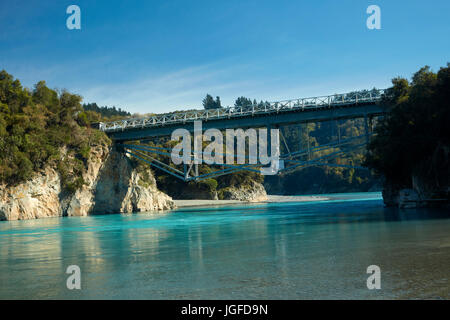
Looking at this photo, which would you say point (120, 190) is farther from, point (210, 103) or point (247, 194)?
point (210, 103)

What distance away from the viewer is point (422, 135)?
3412 centimetres

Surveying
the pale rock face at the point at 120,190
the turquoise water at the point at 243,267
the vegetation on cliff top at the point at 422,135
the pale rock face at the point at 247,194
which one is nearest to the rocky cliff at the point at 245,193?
the pale rock face at the point at 247,194

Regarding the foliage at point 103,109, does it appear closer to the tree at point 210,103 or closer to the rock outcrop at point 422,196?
the tree at point 210,103

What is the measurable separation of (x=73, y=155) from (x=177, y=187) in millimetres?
37534

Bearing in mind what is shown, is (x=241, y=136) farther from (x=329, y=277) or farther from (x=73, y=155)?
(x=329, y=277)

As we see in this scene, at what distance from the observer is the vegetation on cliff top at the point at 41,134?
1833 inches

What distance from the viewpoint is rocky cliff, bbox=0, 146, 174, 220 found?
46.9 m

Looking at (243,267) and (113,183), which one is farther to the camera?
(113,183)

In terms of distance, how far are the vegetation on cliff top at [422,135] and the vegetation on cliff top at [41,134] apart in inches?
1420

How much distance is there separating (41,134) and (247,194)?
51.9 metres

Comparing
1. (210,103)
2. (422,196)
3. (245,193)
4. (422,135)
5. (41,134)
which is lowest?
(245,193)

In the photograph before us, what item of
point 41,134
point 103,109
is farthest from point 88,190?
point 103,109

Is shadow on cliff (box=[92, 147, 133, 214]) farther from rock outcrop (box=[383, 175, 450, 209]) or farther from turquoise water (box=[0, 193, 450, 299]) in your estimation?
turquoise water (box=[0, 193, 450, 299])
